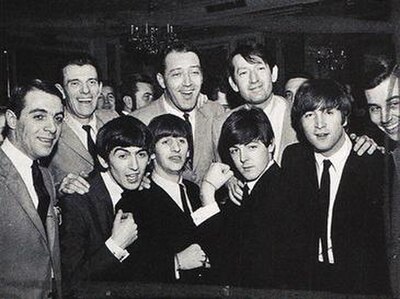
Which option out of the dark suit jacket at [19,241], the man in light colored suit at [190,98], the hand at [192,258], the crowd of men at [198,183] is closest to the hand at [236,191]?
the crowd of men at [198,183]

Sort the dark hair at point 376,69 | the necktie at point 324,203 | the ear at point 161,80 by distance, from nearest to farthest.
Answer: the dark hair at point 376,69 < the necktie at point 324,203 < the ear at point 161,80

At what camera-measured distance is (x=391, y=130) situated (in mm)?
1915

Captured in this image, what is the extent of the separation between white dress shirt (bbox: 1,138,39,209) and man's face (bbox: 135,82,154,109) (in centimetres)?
50

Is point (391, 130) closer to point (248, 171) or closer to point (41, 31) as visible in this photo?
point (248, 171)

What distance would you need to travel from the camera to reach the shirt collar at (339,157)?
77.5 inches

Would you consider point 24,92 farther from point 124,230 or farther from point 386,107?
point 386,107

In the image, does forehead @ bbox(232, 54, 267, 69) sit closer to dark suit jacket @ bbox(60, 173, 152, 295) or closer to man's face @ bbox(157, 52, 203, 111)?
man's face @ bbox(157, 52, 203, 111)

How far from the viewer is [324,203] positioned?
6.60 ft

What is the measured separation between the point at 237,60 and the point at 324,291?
92 centimetres

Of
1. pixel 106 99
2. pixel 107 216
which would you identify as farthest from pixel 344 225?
pixel 106 99

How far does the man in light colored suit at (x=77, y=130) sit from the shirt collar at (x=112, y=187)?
0.07 metres

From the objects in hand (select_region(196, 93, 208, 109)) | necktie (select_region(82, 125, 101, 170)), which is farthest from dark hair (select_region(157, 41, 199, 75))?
necktie (select_region(82, 125, 101, 170))

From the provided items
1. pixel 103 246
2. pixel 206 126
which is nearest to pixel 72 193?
pixel 103 246

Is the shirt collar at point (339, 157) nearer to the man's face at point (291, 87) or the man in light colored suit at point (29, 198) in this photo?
the man's face at point (291, 87)
